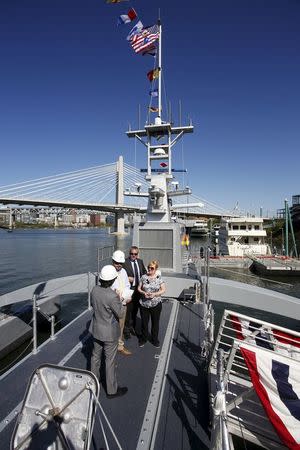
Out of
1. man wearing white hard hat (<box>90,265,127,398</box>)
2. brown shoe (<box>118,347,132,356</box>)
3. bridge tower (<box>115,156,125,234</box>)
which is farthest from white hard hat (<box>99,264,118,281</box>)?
bridge tower (<box>115,156,125,234</box>)

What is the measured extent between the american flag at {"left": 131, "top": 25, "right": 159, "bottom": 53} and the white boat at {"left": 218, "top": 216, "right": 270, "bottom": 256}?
25.4m

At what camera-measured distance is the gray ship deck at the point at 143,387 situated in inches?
126

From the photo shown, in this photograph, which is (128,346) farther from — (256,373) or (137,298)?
(256,373)

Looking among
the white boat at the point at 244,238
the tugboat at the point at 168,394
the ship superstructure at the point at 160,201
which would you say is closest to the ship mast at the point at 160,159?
the ship superstructure at the point at 160,201

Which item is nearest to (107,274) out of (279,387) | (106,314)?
(106,314)

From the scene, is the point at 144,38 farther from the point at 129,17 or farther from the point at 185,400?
the point at 185,400

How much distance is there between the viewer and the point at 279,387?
3139 millimetres

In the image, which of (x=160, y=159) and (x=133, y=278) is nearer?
(x=133, y=278)

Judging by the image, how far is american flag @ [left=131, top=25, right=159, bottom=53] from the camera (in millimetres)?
12867

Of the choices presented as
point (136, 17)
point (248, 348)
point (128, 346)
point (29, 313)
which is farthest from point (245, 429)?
point (136, 17)

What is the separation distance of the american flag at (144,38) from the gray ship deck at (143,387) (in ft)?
38.8

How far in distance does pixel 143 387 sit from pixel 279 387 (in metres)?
1.77

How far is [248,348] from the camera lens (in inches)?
128

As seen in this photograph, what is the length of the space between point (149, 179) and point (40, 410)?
10506 mm
